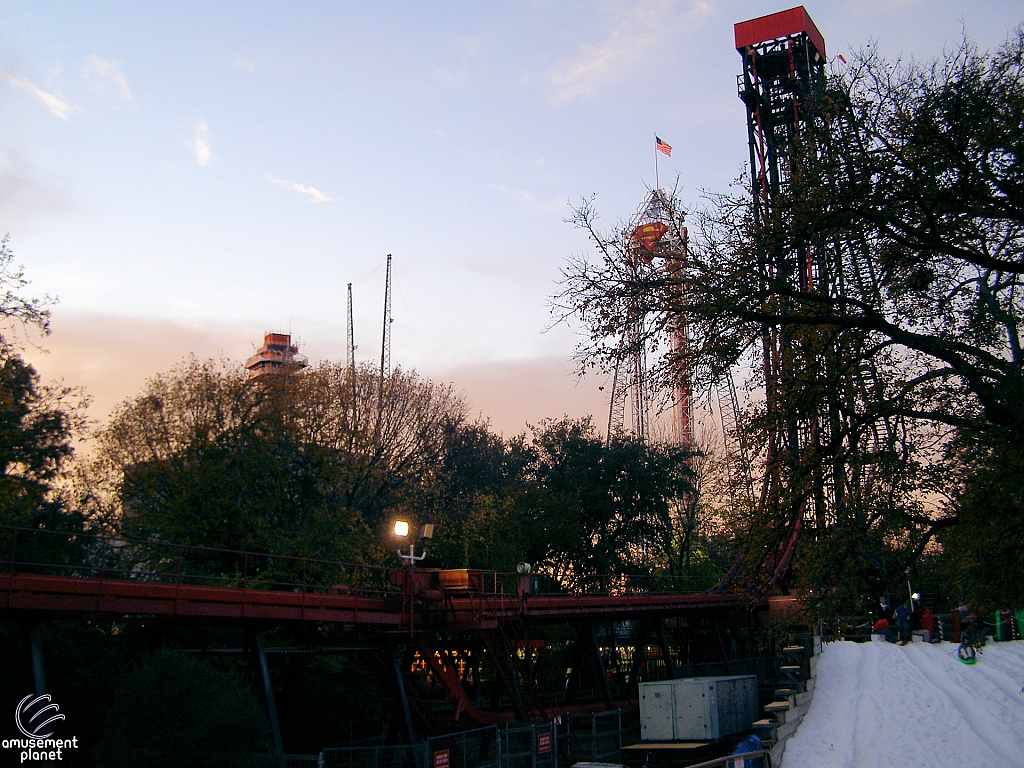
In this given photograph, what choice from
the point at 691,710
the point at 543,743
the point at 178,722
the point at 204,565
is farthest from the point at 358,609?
the point at 691,710

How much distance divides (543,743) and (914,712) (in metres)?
9.35

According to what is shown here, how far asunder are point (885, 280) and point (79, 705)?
1632cm

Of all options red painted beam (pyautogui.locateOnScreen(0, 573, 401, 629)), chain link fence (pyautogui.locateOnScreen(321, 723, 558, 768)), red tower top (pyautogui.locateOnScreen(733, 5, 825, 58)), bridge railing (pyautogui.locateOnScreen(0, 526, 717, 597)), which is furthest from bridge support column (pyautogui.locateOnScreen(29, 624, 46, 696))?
red tower top (pyautogui.locateOnScreen(733, 5, 825, 58))

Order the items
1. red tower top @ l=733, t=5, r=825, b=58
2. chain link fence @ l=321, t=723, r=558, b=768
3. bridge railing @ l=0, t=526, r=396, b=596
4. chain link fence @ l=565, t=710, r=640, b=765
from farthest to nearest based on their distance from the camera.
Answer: red tower top @ l=733, t=5, r=825, b=58 → bridge railing @ l=0, t=526, r=396, b=596 → chain link fence @ l=565, t=710, r=640, b=765 → chain link fence @ l=321, t=723, r=558, b=768

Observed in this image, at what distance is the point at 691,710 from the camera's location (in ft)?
86.7

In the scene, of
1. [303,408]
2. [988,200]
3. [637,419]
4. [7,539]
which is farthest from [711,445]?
[988,200]

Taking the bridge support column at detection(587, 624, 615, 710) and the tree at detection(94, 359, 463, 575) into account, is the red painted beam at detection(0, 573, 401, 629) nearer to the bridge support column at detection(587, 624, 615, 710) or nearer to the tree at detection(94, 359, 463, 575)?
the tree at detection(94, 359, 463, 575)

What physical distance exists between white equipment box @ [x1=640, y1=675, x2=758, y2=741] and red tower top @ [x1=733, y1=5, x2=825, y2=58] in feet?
98.0

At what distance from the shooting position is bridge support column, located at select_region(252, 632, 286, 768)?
1677 cm

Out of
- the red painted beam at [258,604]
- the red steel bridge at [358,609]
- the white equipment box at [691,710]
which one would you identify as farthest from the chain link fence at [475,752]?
the white equipment box at [691,710]

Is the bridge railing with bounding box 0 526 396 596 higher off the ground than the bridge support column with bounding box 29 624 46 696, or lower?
higher

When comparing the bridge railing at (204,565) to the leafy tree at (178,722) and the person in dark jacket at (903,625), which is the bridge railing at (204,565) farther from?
the person in dark jacket at (903,625)

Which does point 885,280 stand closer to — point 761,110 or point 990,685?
point 990,685

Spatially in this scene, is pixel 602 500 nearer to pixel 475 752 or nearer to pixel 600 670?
pixel 600 670
